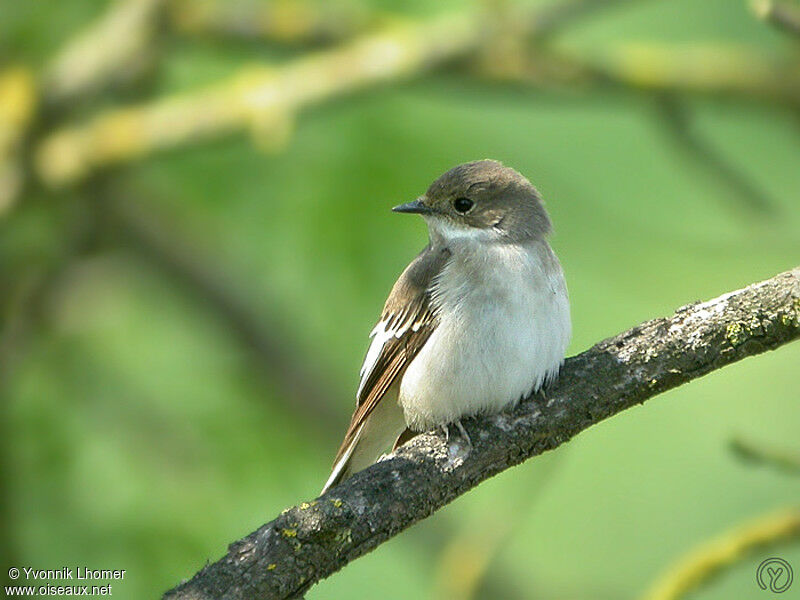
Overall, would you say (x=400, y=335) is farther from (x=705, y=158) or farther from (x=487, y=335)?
(x=705, y=158)

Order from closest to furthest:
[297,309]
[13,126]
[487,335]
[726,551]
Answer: [726,551] → [487,335] → [13,126] → [297,309]

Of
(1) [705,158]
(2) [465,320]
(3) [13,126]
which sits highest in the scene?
(3) [13,126]

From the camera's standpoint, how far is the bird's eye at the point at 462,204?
5.17 m

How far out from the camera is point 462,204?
17.0 ft

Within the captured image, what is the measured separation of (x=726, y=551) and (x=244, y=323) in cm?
406

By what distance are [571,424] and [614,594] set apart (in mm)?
2897

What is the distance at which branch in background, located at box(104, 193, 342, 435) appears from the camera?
7.39 m

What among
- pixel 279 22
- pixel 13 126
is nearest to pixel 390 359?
pixel 279 22

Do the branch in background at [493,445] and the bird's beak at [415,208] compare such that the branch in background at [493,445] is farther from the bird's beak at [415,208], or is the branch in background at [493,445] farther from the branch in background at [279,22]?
Answer: the branch in background at [279,22]

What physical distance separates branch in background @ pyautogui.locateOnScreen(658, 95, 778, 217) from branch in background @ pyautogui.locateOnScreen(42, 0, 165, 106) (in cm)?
280

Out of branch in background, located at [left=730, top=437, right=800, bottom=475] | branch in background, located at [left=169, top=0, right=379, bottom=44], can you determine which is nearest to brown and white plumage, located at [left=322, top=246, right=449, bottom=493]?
branch in background, located at [left=730, top=437, right=800, bottom=475]

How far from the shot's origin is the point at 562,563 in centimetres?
934

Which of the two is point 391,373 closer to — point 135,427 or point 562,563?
point 135,427

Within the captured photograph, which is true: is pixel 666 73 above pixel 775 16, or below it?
below
